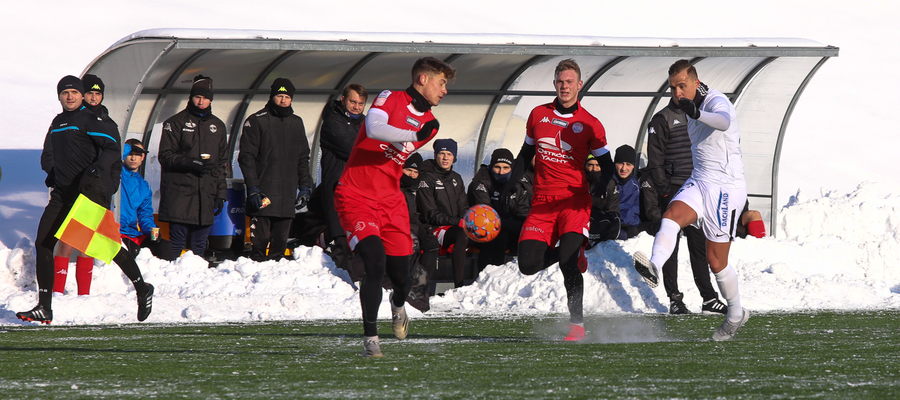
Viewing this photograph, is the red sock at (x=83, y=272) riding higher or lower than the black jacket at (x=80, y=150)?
lower

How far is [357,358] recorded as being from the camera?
5133mm

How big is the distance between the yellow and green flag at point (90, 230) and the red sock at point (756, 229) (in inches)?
372

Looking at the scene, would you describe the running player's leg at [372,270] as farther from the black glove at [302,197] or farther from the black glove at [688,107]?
the black glove at [302,197]

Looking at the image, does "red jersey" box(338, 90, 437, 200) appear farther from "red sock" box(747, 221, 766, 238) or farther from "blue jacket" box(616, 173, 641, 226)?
"red sock" box(747, 221, 766, 238)

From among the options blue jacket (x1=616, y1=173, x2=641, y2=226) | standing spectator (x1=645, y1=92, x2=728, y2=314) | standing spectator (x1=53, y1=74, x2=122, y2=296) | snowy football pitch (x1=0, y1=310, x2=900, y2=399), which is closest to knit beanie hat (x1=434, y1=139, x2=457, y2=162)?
blue jacket (x1=616, y1=173, x2=641, y2=226)

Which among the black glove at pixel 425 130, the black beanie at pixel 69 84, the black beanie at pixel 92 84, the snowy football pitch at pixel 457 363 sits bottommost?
the snowy football pitch at pixel 457 363

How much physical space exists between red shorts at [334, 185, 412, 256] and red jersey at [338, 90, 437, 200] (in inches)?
1.9

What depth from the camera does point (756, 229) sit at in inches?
554

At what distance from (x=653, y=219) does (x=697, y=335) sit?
4432mm

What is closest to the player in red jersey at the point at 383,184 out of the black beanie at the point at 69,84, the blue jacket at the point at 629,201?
the black beanie at the point at 69,84

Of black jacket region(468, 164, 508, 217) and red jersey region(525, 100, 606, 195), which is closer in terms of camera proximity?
red jersey region(525, 100, 606, 195)

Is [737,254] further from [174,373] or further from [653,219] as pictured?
[174,373]

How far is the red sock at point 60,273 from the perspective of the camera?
8445mm

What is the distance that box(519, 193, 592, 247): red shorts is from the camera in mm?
7043
